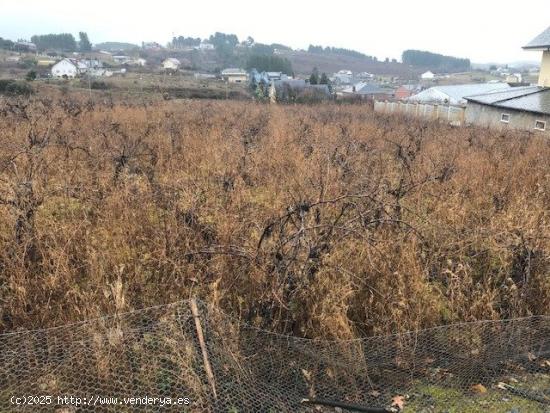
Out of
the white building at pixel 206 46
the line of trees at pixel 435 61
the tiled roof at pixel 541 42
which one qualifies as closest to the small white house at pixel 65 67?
the tiled roof at pixel 541 42

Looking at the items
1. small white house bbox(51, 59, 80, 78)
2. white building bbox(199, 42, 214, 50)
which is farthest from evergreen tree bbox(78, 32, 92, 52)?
small white house bbox(51, 59, 80, 78)

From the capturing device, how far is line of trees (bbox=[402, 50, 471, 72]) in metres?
152

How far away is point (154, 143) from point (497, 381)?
8.56 m

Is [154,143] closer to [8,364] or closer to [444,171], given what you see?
[444,171]

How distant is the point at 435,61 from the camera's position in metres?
157

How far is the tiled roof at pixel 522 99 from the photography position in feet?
58.0

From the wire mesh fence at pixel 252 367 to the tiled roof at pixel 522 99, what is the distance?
54.4 feet

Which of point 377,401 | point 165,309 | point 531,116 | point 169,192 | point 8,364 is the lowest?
point 377,401

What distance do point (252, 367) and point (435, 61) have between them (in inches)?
6838

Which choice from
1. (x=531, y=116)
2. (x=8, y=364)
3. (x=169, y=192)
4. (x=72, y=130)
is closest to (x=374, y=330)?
(x=8, y=364)

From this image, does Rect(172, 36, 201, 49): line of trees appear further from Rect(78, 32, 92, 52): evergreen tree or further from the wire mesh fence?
the wire mesh fence

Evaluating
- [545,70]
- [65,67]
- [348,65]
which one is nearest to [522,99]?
[545,70]

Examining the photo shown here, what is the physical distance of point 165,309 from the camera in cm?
318

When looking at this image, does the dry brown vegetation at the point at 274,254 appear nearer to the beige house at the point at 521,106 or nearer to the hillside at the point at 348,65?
the beige house at the point at 521,106
